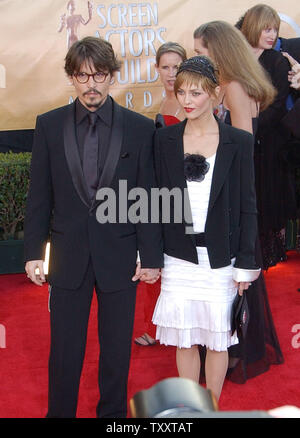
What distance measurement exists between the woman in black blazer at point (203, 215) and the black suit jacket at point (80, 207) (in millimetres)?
104

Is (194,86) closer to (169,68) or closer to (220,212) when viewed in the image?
(220,212)

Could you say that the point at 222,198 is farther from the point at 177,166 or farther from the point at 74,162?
the point at 74,162

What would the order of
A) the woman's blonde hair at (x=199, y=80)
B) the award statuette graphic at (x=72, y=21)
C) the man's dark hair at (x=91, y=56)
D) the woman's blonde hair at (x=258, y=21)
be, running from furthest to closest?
1. the award statuette graphic at (x=72, y=21)
2. the woman's blonde hair at (x=258, y=21)
3. the woman's blonde hair at (x=199, y=80)
4. the man's dark hair at (x=91, y=56)

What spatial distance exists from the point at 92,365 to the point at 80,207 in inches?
56.8

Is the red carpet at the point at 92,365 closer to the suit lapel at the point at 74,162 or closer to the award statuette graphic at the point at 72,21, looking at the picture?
the suit lapel at the point at 74,162

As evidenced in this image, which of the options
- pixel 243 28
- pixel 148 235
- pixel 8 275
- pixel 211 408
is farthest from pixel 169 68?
pixel 211 408

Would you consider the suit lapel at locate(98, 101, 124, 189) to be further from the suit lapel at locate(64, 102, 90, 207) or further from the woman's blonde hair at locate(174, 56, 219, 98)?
the woman's blonde hair at locate(174, 56, 219, 98)

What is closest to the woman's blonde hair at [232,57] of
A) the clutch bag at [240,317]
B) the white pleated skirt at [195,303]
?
the white pleated skirt at [195,303]

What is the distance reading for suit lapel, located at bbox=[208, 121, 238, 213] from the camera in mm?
2746

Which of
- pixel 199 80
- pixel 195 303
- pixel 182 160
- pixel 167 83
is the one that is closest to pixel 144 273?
pixel 195 303

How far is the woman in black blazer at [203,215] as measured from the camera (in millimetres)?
2770

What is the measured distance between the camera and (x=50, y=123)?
270 cm

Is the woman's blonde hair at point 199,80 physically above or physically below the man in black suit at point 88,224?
above

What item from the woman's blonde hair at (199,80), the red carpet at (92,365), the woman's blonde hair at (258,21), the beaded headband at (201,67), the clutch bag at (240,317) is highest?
the woman's blonde hair at (258,21)
